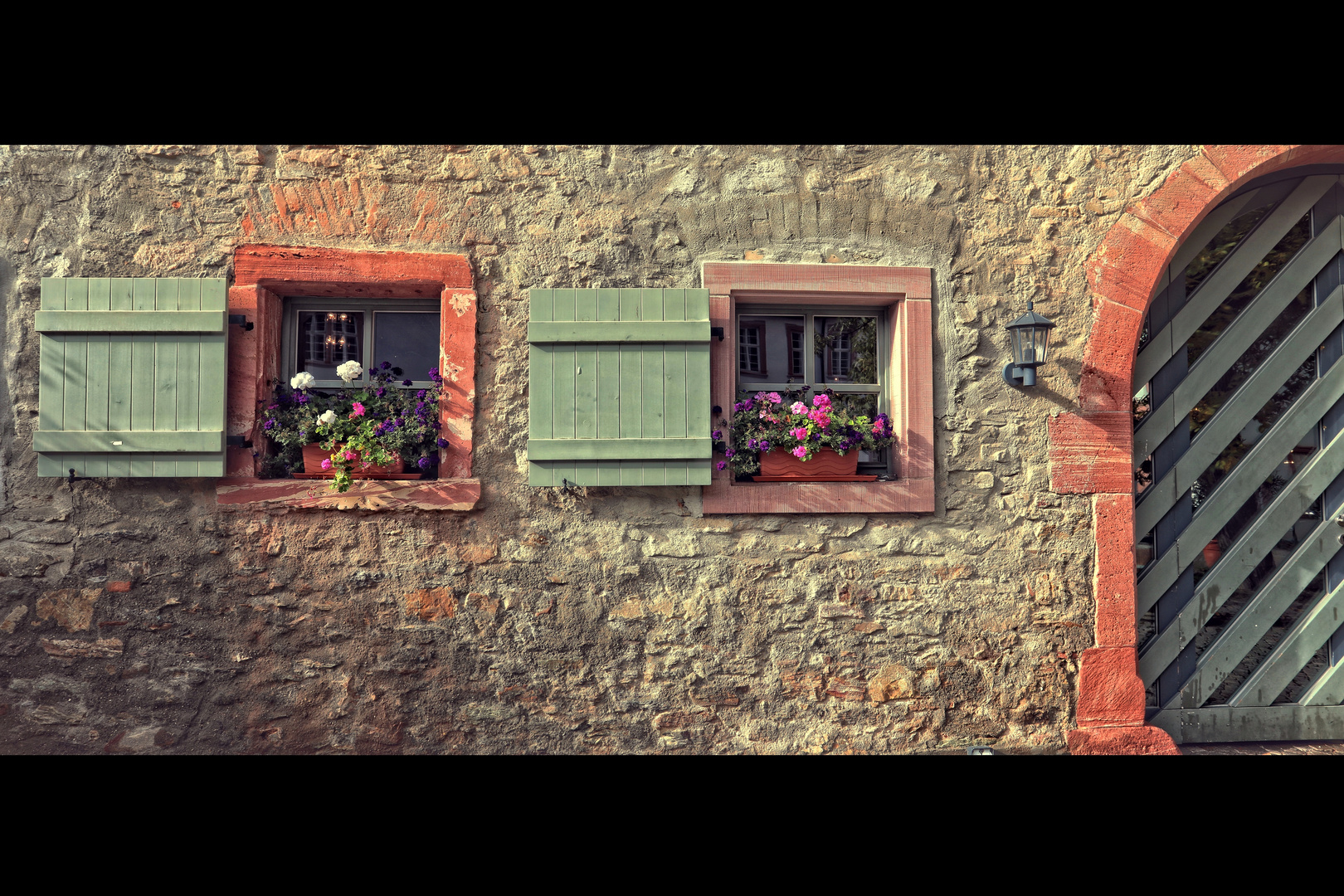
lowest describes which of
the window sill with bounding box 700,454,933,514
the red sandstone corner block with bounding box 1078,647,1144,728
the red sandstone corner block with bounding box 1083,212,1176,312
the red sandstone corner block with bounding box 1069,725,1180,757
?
the red sandstone corner block with bounding box 1069,725,1180,757

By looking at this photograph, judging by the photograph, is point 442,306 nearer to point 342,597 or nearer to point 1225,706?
point 342,597

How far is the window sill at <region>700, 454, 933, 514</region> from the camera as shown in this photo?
340cm

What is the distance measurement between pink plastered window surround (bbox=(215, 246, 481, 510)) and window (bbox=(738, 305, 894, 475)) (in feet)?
4.05

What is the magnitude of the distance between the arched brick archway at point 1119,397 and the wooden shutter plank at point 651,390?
5.74 feet

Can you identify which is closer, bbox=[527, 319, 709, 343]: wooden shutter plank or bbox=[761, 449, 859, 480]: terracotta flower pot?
bbox=[527, 319, 709, 343]: wooden shutter plank

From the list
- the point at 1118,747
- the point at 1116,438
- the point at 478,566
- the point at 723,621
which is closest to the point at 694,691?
the point at 723,621

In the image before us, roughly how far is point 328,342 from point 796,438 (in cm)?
212

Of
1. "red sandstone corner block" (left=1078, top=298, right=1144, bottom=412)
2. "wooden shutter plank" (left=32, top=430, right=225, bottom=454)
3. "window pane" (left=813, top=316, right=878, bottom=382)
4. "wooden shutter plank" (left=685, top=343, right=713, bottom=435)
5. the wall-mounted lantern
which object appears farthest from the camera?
"window pane" (left=813, top=316, right=878, bottom=382)

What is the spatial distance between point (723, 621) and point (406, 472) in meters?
1.51

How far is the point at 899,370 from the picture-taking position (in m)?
3.54

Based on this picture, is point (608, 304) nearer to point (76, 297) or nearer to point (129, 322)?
point (129, 322)

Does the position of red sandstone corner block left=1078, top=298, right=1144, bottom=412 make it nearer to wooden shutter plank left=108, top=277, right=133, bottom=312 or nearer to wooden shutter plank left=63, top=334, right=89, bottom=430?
wooden shutter plank left=108, top=277, right=133, bottom=312

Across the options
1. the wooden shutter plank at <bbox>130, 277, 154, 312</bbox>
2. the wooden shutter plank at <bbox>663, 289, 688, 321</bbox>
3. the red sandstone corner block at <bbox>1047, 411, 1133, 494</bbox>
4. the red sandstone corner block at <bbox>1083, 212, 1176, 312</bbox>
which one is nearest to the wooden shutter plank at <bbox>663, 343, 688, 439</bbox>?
the wooden shutter plank at <bbox>663, 289, 688, 321</bbox>

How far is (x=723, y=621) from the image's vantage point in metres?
3.41
